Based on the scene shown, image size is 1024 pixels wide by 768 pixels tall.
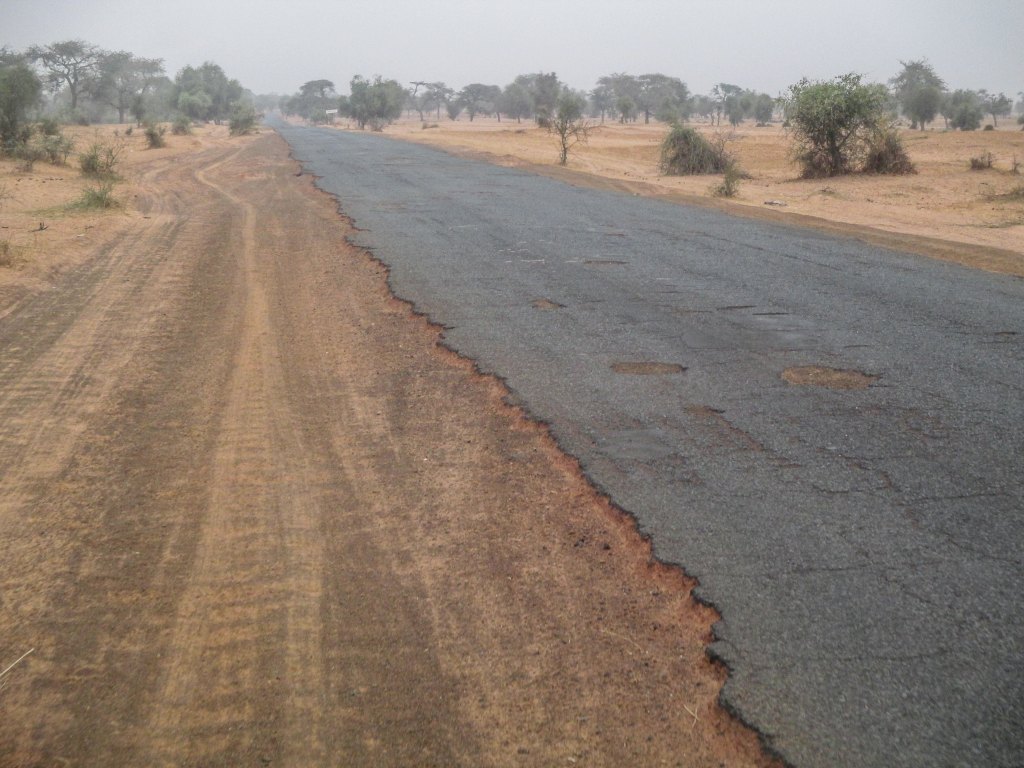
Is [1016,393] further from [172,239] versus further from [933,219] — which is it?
[933,219]

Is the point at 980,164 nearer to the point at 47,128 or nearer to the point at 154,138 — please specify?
the point at 47,128

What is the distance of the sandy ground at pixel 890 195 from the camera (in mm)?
14070

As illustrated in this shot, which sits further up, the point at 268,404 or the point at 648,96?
the point at 648,96

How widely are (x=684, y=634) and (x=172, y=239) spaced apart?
11.7 meters

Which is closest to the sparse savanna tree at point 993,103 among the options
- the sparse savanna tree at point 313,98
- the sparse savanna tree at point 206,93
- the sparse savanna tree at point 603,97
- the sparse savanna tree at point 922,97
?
the sparse savanna tree at point 922,97

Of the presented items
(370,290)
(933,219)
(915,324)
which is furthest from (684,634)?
(933,219)

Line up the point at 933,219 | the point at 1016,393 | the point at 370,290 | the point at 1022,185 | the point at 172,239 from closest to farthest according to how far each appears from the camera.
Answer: the point at 1016,393
the point at 370,290
the point at 172,239
the point at 933,219
the point at 1022,185

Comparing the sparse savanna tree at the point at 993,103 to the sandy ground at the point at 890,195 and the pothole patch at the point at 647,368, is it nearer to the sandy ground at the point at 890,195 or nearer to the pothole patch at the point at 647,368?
the sandy ground at the point at 890,195

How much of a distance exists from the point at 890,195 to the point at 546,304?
17205 mm

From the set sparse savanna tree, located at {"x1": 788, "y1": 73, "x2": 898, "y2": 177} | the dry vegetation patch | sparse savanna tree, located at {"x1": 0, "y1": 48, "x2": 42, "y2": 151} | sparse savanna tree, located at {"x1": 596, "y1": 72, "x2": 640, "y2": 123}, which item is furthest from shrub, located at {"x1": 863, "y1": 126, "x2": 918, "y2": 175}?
sparse savanna tree, located at {"x1": 596, "y1": 72, "x2": 640, "y2": 123}

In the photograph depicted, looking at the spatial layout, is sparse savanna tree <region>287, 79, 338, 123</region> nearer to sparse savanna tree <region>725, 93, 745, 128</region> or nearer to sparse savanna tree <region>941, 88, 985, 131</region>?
sparse savanna tree <region>725, 93, 745, 128</region>

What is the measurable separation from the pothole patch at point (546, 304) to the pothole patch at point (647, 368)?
1916 mm

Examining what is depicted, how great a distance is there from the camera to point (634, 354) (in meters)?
6.96

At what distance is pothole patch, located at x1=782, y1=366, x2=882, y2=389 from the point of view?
618cm
